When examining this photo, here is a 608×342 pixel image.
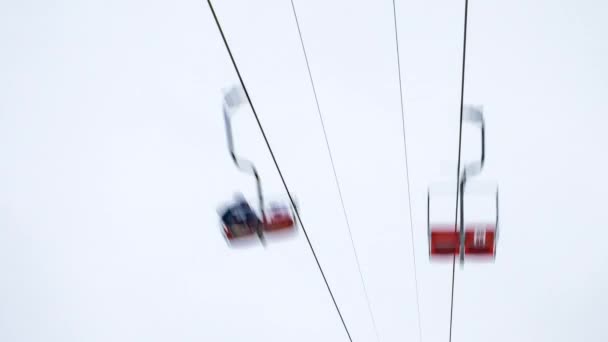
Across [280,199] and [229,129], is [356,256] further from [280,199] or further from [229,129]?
[229,129]

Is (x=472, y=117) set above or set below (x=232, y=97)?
above

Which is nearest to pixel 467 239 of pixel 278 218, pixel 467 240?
pixel 467 240

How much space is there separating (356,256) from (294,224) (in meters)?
8.14

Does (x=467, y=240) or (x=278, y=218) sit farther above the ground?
(x=278, y=218)

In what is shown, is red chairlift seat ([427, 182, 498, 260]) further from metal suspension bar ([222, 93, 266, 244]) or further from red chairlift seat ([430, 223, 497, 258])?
metal suspension bar ([222, 93, 266, 244])

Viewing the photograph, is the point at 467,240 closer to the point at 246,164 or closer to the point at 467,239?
the point at 467,239

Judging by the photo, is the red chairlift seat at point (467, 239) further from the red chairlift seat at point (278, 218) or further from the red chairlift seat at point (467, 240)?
the red chairlift seat at point (278, 218)

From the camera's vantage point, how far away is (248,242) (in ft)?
18.0

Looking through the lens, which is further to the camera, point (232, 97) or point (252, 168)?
point (252, 168)

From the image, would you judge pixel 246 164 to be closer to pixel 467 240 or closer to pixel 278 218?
pixel 278 218

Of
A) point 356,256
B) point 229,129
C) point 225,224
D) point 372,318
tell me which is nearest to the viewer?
point 229,129

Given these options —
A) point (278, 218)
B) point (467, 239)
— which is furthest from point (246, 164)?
point (467, 239)

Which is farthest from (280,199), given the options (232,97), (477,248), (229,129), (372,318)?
(372,318)

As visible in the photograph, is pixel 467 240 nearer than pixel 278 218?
Yes
